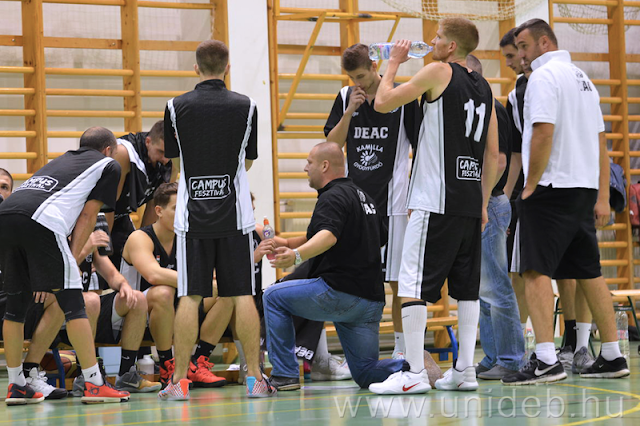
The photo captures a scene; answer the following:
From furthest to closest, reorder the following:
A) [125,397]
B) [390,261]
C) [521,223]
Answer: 1. [390,261]
2. [521,223]
3. [125,397]

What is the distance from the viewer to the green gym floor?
3.06 meters

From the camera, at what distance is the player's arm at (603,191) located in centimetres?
457

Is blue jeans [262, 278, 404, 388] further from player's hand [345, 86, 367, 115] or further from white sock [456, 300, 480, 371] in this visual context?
player's hand [345, 86, 367, 115]

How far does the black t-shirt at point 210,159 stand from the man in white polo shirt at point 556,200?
147 cm

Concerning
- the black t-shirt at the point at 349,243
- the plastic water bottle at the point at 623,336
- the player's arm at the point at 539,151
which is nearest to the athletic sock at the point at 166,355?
the black t-shirt at the point at 349,243

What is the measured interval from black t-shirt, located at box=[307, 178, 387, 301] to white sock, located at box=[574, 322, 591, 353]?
135 centimetres

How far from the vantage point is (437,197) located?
3908mm

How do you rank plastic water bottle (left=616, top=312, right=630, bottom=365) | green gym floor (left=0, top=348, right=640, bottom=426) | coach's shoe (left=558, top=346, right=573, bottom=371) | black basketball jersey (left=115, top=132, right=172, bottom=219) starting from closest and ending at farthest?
green gym floor (left=0, top=348, right=640, bottom=426) → black basketball jersey (left=115, top=132, right=172, bottom=219) → coach's shoe (left=558, top=346, right=573, bottom=371) → plastic water bottle (left=616, top=312, right=630, bottom=365)

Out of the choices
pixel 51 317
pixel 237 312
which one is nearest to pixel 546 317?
pixel 237 312

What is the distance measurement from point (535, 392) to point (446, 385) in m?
0.44

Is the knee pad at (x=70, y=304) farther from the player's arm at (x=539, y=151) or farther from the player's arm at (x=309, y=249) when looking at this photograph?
the player's arm at (x=539, y=151)

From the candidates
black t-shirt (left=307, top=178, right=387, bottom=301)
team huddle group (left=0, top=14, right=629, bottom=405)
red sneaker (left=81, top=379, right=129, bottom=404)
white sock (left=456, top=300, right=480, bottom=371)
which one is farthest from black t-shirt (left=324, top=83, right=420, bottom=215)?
red sneaker (left=81, top=379, right=129, bottom=404)

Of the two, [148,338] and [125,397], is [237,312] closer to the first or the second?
[125,397]

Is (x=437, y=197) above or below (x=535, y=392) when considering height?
above
